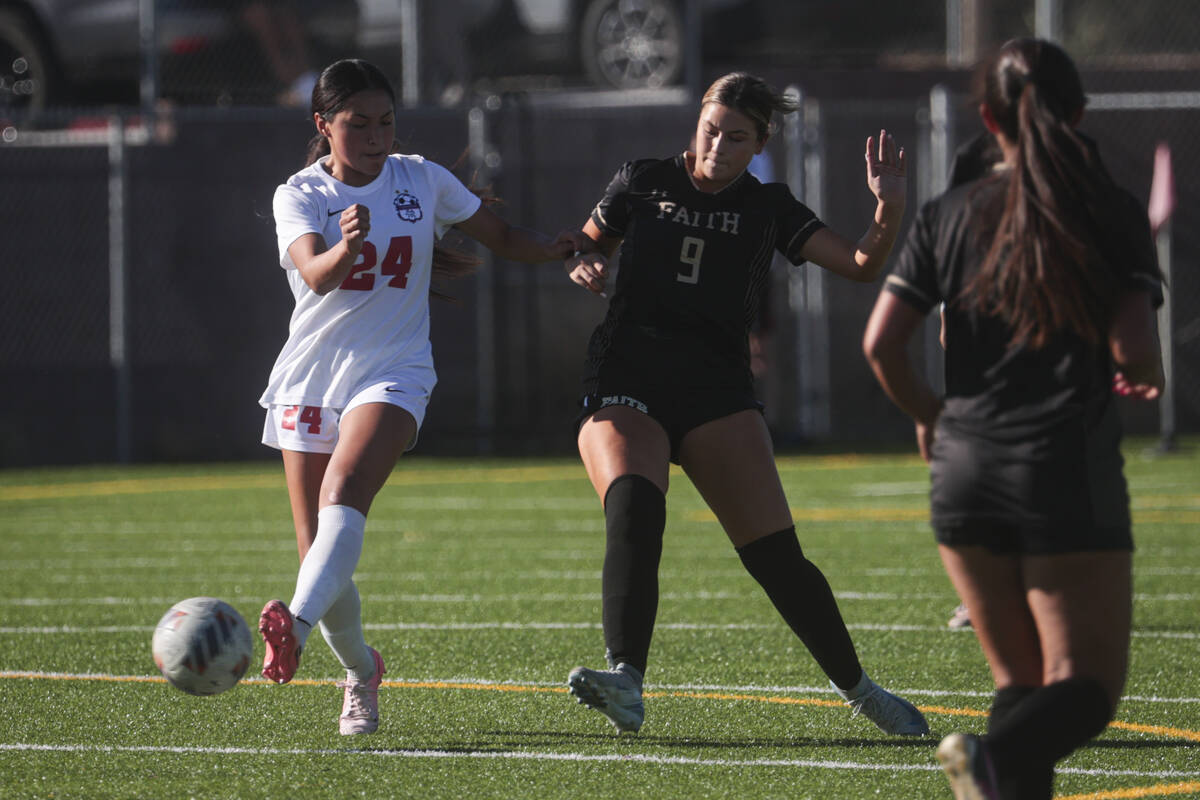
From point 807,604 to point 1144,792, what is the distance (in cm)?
116

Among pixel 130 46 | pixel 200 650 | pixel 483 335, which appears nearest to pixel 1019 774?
pixel 200 650

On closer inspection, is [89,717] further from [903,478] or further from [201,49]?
[201,49]

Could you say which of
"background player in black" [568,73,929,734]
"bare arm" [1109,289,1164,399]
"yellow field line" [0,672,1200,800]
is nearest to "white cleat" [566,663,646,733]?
"background player in black" [568,73,929,734]

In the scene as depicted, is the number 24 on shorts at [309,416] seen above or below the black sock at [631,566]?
above

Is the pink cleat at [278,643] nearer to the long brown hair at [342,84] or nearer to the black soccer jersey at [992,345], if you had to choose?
the long brown hair at [342,84]

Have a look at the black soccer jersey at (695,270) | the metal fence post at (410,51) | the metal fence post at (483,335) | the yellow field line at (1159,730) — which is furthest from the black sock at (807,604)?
the metal fence post at (410,51)

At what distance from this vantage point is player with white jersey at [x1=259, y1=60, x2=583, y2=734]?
5.12 metres

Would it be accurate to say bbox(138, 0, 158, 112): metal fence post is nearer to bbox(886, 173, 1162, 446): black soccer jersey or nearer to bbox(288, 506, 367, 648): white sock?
bbox(288, 506, 367, 648): white sock

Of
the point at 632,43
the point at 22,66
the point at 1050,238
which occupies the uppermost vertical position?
the point at 632,43

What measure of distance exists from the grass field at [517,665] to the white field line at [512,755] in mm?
12

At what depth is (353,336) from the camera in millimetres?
5273

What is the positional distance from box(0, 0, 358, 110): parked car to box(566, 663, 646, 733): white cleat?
1324cm

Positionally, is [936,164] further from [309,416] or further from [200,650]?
[200,650]

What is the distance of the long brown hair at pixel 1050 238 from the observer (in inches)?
138
